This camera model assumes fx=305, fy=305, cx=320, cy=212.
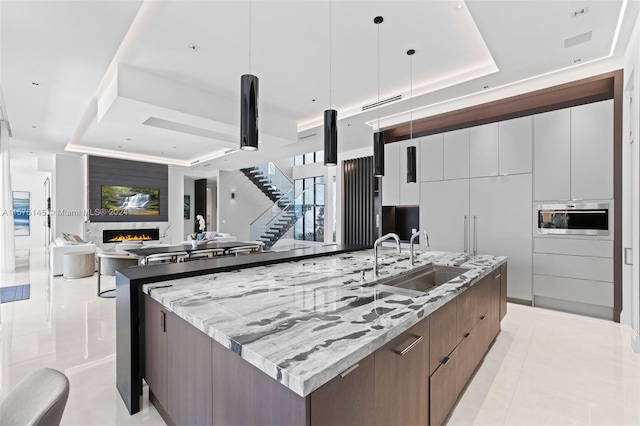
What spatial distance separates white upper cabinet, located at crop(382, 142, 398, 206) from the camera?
19.2 feet

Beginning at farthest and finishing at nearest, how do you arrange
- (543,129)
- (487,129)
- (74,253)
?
(74,253) < (487,129) < (543,129)

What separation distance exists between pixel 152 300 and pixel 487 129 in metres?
4.95

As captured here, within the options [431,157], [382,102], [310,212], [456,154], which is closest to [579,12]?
[456,154]

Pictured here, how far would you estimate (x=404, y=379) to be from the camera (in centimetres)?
137

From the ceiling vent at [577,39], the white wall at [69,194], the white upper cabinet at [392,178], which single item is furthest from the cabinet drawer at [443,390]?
the white wall at [69,194]

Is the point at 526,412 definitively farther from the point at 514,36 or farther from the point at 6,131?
the point at 6,131

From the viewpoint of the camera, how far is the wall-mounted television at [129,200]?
9172 mm

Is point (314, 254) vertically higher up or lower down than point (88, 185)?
lower down

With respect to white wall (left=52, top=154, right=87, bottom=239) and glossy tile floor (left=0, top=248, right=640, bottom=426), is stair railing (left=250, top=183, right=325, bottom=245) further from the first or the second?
glossy tile floor (left=0, top=248, right=640, bottom=426)

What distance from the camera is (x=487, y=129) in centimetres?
472

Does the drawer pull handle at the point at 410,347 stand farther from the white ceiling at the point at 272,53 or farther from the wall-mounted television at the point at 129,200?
the wall-mounted television at the point at 129,200

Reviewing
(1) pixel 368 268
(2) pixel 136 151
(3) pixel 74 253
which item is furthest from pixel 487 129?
(2) pixel 136 151

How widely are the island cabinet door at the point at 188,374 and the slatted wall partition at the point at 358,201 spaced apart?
20.5 ft

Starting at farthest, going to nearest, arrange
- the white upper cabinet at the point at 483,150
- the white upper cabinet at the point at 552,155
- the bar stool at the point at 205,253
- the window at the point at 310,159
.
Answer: the window at the point at 310,159 < the bar stool at the point at 205,253 < the white upper cabinet at the point at 483,150 < the white upper cabinet at the point at 552,155
